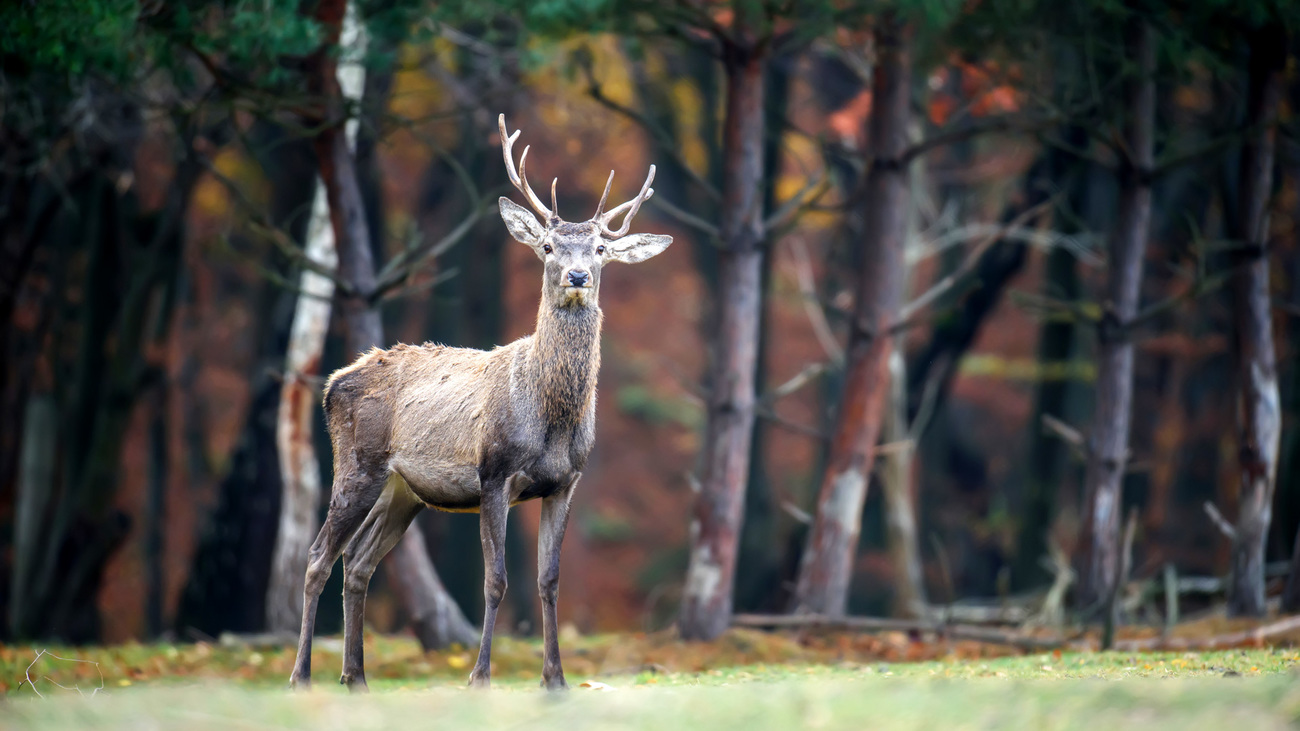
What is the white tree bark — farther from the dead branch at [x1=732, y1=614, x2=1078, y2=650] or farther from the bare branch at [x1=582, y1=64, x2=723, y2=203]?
the dead branch at [x1=732, y1=614, x2=1078, y2=650]

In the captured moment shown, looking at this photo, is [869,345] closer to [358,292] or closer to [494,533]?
[358,292]

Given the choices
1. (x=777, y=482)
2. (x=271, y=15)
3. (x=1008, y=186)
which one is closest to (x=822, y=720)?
(x=271, y=15)

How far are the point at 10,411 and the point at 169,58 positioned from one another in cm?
877

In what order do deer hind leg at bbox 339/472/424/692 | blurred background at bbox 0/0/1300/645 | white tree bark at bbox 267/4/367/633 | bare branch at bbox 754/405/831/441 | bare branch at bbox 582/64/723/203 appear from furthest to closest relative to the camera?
bare branch at bbox 754/405/831/441, white tree bark at bbox 267/4/367/633, bare branch at bbox 582/64/723/203, blurred background at bbox 0/0/1300/645, deer hind leg at bbox 339/472/424/692

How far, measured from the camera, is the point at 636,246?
7.87 metres

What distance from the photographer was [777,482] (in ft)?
83.1

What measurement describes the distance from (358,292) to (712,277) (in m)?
8.88

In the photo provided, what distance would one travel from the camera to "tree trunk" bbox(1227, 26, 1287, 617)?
1084 cm

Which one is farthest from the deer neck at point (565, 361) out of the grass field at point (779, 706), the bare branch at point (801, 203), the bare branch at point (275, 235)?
the bare branch at point (801, 203)

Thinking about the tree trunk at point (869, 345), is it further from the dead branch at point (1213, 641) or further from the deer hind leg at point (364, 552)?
the deer hind leg at point (364, 552)

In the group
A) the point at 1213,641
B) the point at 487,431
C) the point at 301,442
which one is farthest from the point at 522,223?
the point at 1213,641

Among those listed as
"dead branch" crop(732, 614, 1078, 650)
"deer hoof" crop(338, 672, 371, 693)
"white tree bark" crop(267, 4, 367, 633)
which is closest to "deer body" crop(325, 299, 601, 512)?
"deer hoof" crop(338, 672, 371, 693)

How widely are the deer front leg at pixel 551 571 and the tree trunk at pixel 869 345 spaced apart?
4.14m

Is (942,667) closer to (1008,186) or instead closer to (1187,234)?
(1187,234)
